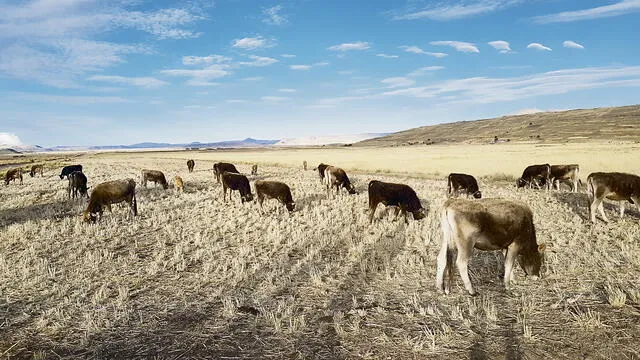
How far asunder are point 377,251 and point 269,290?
11.1 feet

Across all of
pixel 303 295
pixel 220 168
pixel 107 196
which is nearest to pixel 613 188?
pixel 303 295

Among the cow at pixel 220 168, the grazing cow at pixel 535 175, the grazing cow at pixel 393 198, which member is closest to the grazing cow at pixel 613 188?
the grazing cow at pixel 393 198

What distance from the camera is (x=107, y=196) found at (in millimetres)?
14578

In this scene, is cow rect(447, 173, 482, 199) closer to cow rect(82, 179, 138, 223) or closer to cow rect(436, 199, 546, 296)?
cow rect(436, 199, 546, 296)

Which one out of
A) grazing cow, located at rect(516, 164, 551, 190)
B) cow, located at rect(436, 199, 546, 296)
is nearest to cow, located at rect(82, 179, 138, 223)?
cow, located at rect(436, 199, 546, 296)

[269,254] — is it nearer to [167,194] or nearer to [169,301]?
[169,301]

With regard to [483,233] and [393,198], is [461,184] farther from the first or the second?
[483,233]

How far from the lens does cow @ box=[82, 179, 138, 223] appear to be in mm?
14328

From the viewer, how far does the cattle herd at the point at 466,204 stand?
6.93 metres

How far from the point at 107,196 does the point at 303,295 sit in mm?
10622

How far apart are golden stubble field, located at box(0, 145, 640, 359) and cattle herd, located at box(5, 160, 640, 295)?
0.57 m

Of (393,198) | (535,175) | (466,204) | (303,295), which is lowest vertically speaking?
(303,295)

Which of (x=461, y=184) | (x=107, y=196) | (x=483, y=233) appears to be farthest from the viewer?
(x=461, y=184)

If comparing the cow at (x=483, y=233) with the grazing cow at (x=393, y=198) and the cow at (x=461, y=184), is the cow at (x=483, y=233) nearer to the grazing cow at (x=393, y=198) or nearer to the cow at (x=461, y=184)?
the grazing cow at (x=393, y=198)
